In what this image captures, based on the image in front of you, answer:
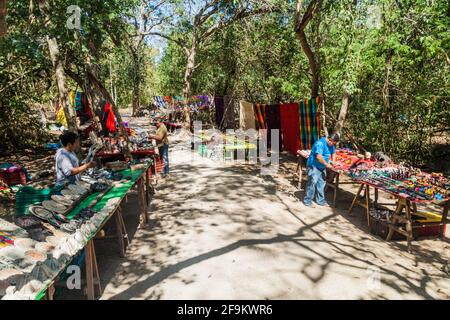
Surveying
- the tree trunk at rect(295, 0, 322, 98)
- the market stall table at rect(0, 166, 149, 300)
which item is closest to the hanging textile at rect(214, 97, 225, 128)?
the tree trunk at rect(295, 0, 322, 98)

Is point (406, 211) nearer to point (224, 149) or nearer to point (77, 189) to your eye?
point (77, 189)

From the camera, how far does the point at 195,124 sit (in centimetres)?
1886

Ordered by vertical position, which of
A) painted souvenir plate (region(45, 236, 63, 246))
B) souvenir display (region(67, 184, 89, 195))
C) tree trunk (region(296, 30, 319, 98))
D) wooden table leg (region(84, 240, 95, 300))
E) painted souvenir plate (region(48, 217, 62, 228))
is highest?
tree trunk (region(296, 30, 319, 98))

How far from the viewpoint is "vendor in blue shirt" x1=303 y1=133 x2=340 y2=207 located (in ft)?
22.5

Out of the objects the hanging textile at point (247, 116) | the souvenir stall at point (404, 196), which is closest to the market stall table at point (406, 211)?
the souvenir stall at point (404, 196)

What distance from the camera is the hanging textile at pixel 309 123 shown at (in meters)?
9.13

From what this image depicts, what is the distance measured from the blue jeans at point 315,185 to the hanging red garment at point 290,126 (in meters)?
2.80

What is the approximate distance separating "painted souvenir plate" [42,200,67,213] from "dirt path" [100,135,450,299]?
104 cm

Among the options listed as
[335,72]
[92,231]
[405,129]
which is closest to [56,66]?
[92,231]

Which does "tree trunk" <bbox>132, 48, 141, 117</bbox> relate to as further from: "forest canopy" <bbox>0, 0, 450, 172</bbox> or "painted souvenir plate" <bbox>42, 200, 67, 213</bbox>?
"painted souvenir plate" <bbox>42, 200, 67, 213</bbox>

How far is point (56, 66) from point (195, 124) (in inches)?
505

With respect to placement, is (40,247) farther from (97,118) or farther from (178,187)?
(97,118)

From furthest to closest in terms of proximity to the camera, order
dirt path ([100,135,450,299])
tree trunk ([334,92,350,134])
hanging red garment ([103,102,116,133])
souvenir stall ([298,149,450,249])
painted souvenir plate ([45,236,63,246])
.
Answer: hanging red garment ([103,102,116,133]) < tree trunk ([334,92,350,134]) < souvenir stall ([298,149,450,249]) < dirt path ([100,135,450,299]) < painted souvenir plate ([45,236,63,246])

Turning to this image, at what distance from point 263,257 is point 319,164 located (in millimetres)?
2904
